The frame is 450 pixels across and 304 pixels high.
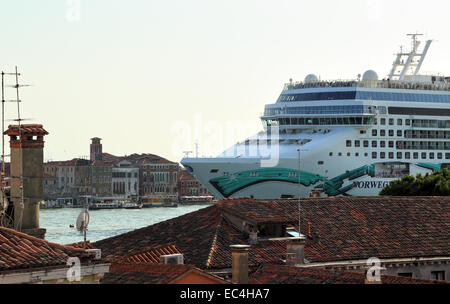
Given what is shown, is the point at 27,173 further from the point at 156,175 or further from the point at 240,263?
the point at 156,175

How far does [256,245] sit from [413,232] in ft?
13.8

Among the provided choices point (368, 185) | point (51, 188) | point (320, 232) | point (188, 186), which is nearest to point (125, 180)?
point (51, 188)

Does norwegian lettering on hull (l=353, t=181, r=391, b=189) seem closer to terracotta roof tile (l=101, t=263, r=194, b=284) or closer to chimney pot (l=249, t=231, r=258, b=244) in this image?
chimney pot (l=249, t=231, r=258, b=244)

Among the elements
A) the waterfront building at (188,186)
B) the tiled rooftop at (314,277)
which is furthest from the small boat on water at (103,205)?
the tiled rooftop at (314,277)

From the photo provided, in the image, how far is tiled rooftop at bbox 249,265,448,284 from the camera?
14321 millimetres

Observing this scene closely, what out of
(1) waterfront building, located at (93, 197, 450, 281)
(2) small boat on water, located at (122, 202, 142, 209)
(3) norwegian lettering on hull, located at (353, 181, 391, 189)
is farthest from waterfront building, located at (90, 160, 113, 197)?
(1) waterfront building, located at (93, 197, 450, 281)

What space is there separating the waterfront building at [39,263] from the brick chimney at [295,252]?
762 centimetres

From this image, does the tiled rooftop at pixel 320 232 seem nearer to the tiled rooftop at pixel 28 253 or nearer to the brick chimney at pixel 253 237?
the brick chimney at pixel 253 237

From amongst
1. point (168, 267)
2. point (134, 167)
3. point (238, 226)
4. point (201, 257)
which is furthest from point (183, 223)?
point (134, 167)

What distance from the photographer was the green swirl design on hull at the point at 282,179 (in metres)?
64.4

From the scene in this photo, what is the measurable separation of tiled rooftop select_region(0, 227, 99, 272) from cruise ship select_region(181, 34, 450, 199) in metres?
50.9

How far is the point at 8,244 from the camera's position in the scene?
1196 centimetres

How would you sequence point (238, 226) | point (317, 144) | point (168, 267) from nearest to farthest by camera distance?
point (168, 267), point (238, 226), point (317, 144)

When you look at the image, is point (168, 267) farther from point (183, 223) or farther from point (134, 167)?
point (134, 167)
